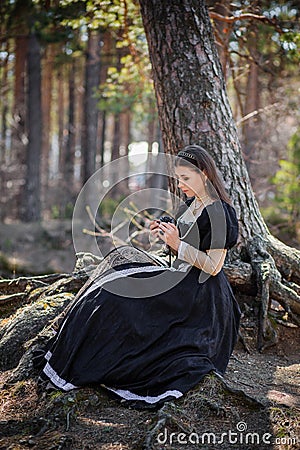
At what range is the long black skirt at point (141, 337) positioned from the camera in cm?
321

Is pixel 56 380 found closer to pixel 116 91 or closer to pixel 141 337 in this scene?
pixel 141 337

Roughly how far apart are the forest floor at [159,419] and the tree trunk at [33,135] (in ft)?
37.7

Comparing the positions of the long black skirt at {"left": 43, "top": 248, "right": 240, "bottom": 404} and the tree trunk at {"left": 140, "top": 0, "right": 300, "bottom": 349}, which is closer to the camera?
the long black skirt at {"left": 43, "top": 248, "right": 240, "bottom": 404}

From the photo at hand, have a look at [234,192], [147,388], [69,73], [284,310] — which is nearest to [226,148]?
[234,192]

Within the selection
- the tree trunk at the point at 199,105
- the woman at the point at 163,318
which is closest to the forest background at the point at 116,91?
the tree trunk at the point at 199,105

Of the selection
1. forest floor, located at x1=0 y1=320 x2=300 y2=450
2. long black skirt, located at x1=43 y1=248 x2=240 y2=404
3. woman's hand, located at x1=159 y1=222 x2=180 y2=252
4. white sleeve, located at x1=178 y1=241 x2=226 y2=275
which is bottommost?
forest floor, located at x1=0 y1=320 x2=300 y2=450

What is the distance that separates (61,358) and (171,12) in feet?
9.90

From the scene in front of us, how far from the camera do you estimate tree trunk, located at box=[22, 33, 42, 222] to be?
1396 centimetres

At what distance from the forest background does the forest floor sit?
226 centimetres

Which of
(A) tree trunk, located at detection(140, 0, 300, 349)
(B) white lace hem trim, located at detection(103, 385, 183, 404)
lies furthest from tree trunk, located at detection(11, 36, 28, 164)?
(B) white lace hem trim, located at detection(103, 385, 183, 404)

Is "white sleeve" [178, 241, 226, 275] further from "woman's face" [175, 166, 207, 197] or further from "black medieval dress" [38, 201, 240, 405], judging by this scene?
"woman's face" [175, 166, 207, 197]

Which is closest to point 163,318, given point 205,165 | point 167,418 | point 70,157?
point 167,418

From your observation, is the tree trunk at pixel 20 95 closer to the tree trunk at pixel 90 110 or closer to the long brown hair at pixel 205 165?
the tree trunk at pixel 90 110

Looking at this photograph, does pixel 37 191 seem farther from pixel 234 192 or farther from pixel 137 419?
pixel 137 419
